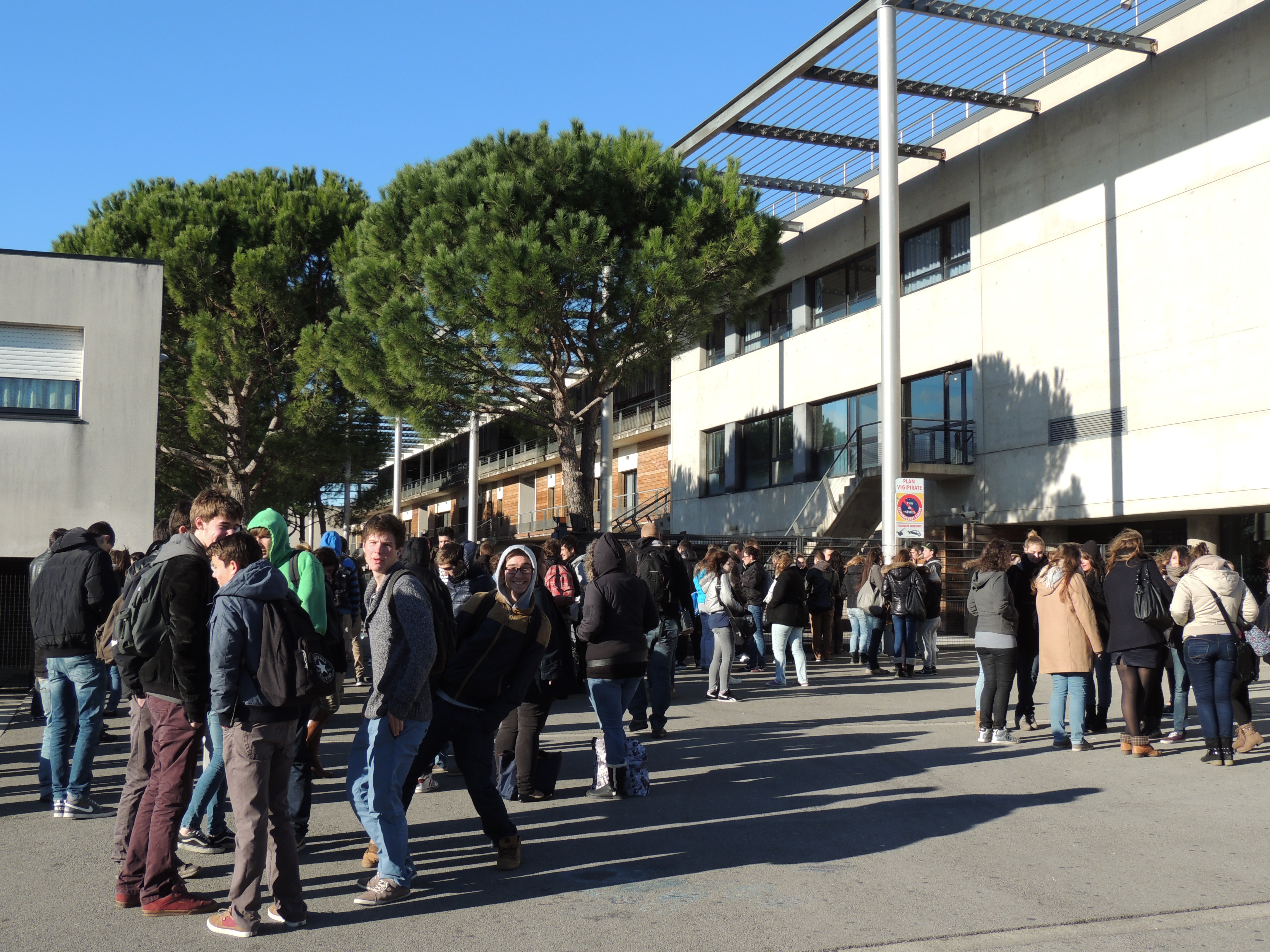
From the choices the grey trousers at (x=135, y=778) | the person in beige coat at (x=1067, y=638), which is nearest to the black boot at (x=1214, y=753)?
the person in beige coat at (x=1067, y=638)

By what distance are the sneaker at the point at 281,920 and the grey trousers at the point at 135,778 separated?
88cm

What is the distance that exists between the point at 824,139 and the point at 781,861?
20299mm

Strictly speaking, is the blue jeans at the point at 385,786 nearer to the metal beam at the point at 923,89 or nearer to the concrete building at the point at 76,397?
the concrete building at the point at 76,397

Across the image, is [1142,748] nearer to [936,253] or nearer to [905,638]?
[905,638]

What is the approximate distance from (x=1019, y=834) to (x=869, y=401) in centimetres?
2017

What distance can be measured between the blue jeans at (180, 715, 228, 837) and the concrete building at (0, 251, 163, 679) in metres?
9.31

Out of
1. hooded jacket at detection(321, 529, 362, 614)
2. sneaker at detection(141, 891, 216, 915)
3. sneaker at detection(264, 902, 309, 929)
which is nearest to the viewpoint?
sneaker at detection(264, 902, 309, 929)

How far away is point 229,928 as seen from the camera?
4.51 meters

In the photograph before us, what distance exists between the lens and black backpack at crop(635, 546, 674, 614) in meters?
10.8

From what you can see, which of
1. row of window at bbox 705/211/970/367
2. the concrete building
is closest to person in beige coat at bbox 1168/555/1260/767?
the concrete building

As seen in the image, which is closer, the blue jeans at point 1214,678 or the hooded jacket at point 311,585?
the hooded jacket at point 311,585

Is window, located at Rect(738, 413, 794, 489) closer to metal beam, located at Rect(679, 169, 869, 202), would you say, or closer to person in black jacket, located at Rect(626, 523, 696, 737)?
metal beam, located at Rect(679, 169, 869, 202)

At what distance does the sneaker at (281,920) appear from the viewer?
4645 millimetres

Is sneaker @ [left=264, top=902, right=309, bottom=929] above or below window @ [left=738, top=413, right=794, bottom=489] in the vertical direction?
below
